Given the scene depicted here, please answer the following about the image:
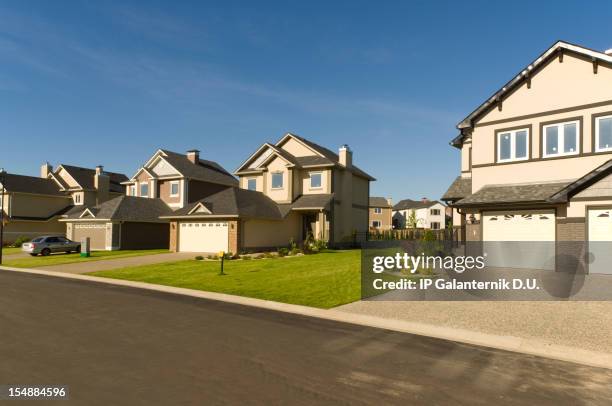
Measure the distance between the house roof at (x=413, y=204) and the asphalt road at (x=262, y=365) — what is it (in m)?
84.2

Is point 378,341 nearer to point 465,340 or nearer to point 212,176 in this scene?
point 465,340

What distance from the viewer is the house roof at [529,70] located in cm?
1861

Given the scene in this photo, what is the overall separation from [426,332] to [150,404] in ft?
21.7

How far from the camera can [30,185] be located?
164 ft

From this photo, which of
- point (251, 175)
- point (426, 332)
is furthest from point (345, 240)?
point (426, 332)

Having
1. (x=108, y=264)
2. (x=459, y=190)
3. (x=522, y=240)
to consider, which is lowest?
(x=108, y=264)

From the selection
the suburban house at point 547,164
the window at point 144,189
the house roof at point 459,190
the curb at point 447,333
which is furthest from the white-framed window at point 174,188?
the suburban house at point 547,164

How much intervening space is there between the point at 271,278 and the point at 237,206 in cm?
1337

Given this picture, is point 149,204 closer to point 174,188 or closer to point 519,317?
point 174,188

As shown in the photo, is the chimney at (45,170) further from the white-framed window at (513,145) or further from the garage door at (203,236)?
the white-framed window at (513,145)

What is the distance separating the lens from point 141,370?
6.84 meters

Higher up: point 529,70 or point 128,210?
point 529,70

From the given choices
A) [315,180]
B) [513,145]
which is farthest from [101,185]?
[513,145]

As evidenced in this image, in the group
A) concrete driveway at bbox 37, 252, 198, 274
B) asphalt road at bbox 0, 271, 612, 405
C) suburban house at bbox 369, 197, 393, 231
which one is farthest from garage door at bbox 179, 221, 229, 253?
suburban house at bbox 369, 197, 393, 231
